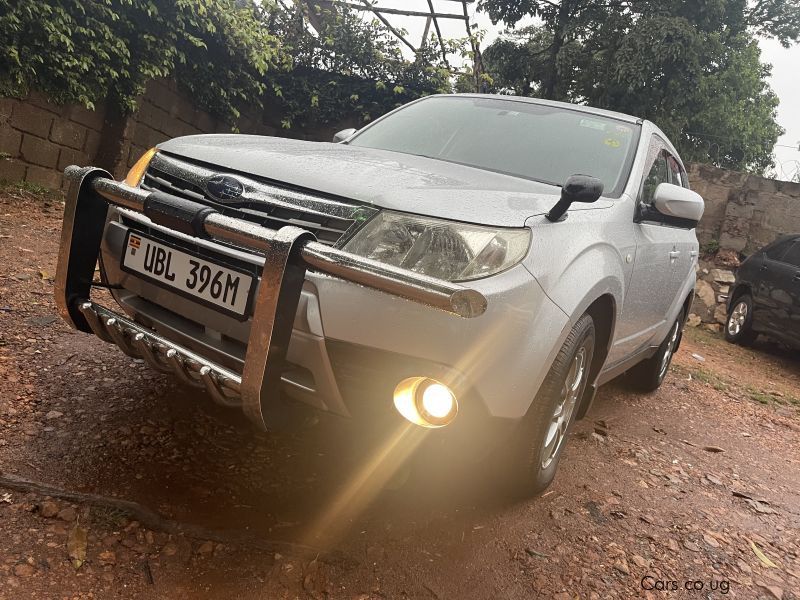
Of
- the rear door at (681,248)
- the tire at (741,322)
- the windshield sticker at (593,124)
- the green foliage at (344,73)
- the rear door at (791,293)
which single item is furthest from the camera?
the green foliage at (344,73)

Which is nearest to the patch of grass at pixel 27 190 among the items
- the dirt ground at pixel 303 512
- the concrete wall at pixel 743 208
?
the dirt ground at pixel 303 512

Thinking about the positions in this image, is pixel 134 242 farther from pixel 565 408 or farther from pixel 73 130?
pixel 73 130

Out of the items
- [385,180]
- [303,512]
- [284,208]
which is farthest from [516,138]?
[303,512]

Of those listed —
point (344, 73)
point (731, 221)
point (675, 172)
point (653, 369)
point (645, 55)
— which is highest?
point (645, 55)

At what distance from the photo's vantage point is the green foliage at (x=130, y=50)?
19.1ft

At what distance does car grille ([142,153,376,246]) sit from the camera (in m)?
1.93

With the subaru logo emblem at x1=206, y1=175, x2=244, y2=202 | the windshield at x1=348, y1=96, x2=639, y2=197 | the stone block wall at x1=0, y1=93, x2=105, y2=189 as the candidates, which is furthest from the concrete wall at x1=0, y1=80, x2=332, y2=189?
the subaru logo emblem at x1=206, y1=175, x2=244, y2=202

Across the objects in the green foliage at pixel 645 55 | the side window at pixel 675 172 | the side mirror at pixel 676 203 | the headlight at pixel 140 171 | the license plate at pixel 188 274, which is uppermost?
the green foliage at pixel 645 55

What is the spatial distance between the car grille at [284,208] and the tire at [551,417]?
0.83 m

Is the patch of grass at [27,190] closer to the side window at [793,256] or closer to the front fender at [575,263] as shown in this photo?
the front fender at [575,263]

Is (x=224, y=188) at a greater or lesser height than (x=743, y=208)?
lesser

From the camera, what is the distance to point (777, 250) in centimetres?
782

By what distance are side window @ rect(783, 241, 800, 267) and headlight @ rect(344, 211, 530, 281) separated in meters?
6.81

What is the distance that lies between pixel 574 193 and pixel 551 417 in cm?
78
